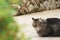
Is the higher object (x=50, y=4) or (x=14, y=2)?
(x=14, y=2)

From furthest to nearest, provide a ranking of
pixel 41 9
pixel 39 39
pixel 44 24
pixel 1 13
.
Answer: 1. pixel 41 9
2. pixel 44 24
3. pixel 39 39
4. pixel 1 13

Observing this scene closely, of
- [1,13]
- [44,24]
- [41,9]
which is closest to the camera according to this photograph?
[1,13]

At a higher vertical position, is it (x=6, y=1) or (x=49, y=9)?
(x=6, y=1)

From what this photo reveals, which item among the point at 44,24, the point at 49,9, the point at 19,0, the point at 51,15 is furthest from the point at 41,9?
the point at 19,0

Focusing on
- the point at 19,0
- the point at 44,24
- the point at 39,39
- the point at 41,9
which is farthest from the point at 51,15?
the point at 19,0

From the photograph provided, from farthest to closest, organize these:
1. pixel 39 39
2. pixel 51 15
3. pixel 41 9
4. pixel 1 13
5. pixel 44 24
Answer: pixel 41 9
pixel 51 15
pixel 44 24
pixel 39 39
pixel 1 13

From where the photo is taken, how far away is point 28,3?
371cm

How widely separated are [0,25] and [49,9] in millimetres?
3248

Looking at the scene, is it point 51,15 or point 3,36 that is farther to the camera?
point 51,15

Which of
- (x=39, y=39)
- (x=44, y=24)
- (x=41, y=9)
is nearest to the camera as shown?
(x=39, y=39)

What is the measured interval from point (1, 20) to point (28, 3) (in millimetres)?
3195

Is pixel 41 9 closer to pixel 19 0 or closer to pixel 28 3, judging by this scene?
pixel 28 3

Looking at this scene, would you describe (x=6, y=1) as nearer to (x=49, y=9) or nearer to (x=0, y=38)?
(x=0, y=38)

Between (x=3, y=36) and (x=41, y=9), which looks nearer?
(x=3, y=36)
